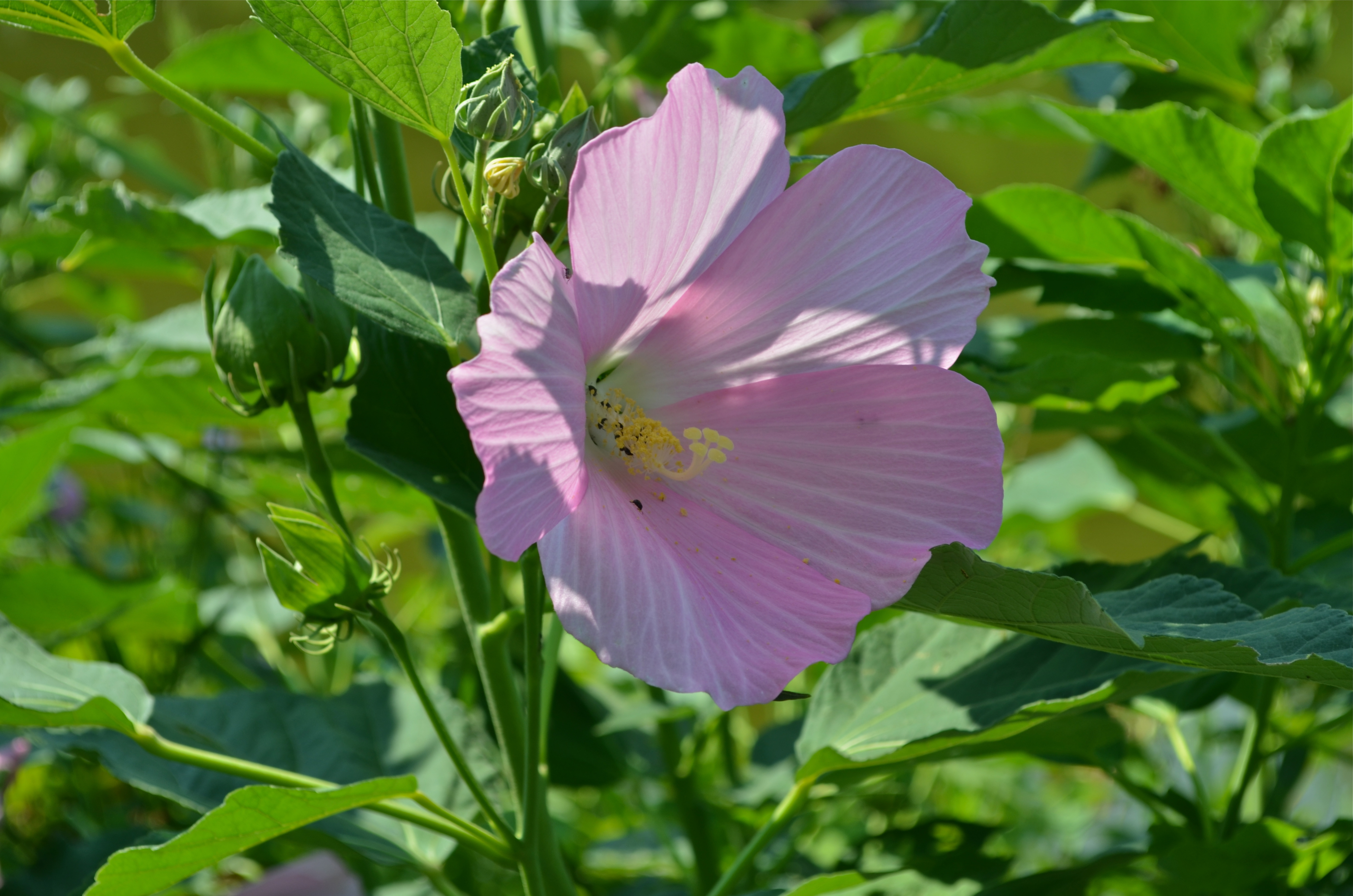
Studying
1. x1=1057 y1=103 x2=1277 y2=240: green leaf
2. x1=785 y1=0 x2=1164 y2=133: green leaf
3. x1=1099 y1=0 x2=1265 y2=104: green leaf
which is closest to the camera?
x1=785 y1=0 x2=1164 y2=133: green leaf

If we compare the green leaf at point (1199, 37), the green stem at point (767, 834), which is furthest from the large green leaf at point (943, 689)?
the green leaf at point (1199, 37)

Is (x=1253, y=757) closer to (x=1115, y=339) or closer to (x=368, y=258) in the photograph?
(x=1115, y=339)

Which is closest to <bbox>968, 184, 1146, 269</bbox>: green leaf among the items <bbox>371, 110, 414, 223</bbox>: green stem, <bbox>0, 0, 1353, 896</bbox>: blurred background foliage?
<bbox>0, 0, 1353, 896</bbox>: blurred background foliage

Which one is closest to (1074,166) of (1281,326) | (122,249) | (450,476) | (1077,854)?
(1077,854)

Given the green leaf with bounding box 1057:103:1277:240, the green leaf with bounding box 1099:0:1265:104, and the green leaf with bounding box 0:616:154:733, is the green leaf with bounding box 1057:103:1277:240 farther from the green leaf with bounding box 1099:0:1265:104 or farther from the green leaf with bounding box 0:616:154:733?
the green leaf with bounding box 0:616:154:733

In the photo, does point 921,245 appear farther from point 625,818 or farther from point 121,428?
point 625,818

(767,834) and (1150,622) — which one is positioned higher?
(1150,622)

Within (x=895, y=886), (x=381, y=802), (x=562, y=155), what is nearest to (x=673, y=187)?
(x=562, y=155)
